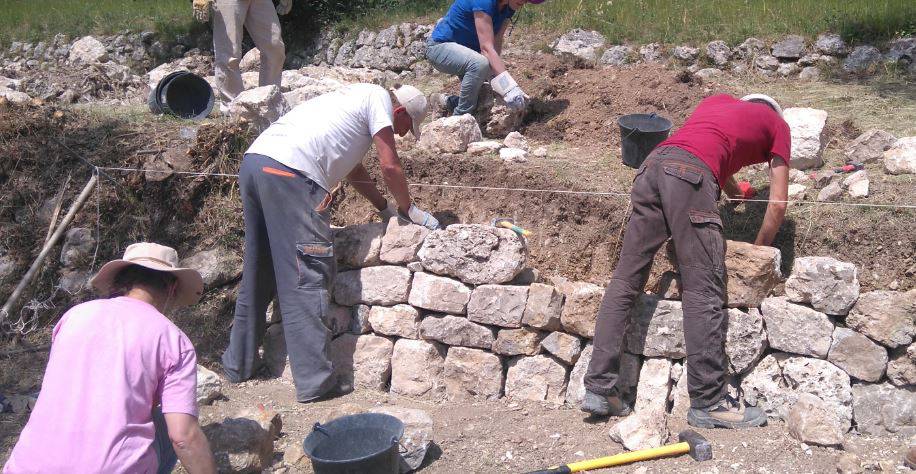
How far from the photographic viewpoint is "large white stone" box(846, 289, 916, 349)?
4.38 metres

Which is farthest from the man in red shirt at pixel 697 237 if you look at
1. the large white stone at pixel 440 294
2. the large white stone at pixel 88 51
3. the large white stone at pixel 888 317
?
the large white stone at pixel 88 51

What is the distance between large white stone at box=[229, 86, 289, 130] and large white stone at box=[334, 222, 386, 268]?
1580 mm

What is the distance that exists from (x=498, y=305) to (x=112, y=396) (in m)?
2.57

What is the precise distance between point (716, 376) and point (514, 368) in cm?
126

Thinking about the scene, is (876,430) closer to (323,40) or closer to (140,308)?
(140,308)

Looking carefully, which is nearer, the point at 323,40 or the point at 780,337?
the point at 780,337

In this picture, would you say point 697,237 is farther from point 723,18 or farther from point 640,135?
point 723,18

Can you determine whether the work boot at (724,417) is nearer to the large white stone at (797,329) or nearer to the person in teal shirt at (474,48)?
the large white stone at (797,329)

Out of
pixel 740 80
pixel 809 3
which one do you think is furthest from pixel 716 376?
pixel 809 3

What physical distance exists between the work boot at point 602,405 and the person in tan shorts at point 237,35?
15.0ft

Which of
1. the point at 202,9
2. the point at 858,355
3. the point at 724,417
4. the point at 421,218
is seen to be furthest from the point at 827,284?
the point at 202,9

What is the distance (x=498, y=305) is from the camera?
505 centimetres

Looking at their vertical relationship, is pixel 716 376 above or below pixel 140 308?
below

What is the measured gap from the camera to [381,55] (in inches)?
438
